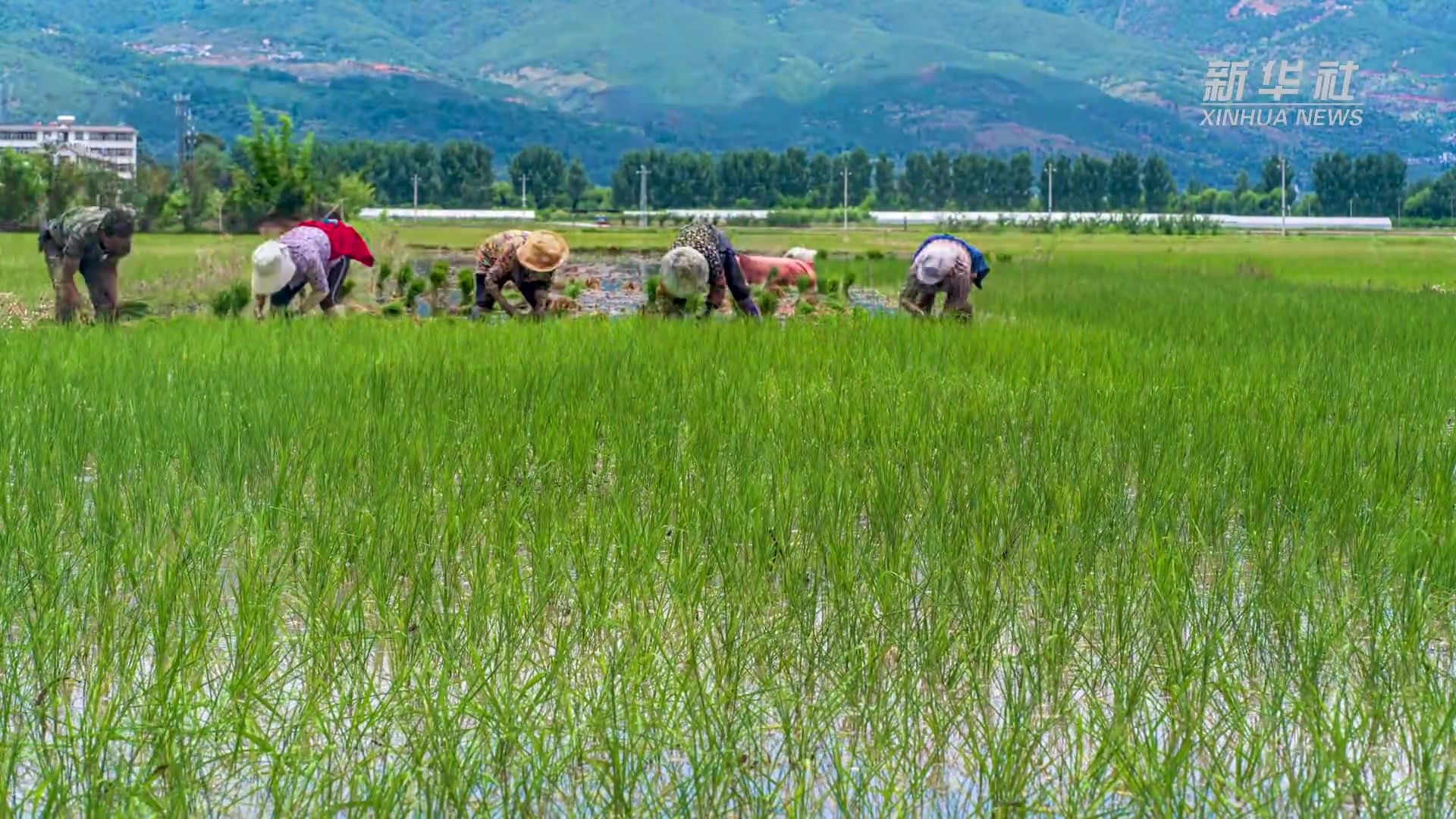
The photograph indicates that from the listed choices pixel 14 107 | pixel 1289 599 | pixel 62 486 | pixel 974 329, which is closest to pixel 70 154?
pixel 974 329

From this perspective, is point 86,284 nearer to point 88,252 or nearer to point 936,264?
point 88,252

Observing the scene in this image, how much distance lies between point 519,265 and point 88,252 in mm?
2522

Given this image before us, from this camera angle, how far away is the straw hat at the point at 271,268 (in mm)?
8297

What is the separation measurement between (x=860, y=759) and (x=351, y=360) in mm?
4377

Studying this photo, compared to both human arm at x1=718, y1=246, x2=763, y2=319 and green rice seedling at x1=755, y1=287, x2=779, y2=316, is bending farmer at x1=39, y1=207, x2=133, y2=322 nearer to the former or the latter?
human arm at x1=718, y1=246, x2=763, y2=319

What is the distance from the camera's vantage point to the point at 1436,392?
5375mm

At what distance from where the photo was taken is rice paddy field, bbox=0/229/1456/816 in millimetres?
1945

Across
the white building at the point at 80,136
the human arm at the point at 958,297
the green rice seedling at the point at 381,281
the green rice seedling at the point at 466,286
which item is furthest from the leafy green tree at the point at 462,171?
the human arm at the point at 958,297

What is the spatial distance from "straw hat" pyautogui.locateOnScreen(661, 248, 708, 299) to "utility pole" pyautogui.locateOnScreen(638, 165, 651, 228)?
43.5 meters

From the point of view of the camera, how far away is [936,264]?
8734mm

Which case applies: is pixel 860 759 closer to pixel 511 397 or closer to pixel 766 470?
pixel 766 470

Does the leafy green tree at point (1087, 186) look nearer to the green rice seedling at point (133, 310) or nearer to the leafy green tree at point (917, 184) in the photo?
the leafy green tree at point (917, 184)

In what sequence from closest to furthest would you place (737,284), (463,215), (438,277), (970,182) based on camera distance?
(737,284) → (438,277) → (463,215) → (970,182)

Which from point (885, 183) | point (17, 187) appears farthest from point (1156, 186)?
point (17, 187)
